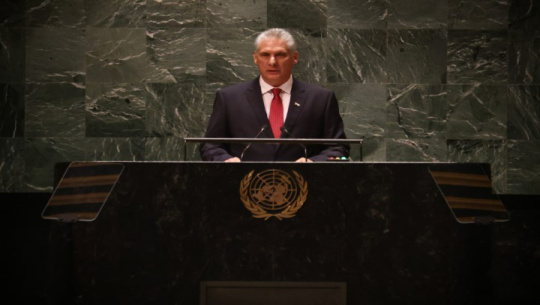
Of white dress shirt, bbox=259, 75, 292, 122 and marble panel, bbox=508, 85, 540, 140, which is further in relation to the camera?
marble panel, bbox=508, 85, 540, 140

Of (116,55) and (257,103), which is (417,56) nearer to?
(257,103)

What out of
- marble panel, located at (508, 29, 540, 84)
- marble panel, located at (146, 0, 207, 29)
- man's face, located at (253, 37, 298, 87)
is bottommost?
man's face, located at (253, 37, 298, 87)

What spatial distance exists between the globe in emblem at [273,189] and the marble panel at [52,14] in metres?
3.53

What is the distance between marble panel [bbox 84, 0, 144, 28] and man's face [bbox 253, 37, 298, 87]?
6.58 ft

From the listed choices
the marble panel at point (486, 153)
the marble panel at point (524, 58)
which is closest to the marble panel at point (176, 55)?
the marble panel at point (486, 153)

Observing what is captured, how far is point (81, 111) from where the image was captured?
5457 mm

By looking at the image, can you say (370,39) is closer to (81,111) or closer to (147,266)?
(81,111)

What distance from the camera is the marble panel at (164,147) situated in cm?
546

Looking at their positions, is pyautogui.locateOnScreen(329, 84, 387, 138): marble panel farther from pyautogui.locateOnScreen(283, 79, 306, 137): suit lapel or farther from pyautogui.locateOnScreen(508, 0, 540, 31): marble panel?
pyautogui.locateOnScreen(283, 79, 306, 137): suit lapel

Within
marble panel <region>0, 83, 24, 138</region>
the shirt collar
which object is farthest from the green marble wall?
the shirt collar

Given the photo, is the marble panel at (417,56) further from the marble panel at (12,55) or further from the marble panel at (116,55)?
the marble panel at (12,55)

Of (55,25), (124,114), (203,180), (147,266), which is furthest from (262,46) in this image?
(55,25)

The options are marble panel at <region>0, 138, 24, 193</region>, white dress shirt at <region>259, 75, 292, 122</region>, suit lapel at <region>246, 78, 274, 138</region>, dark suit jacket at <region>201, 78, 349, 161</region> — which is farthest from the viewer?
marble panel at <region>0, 138, 24, 193</region>

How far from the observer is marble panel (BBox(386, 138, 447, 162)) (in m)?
5.44
